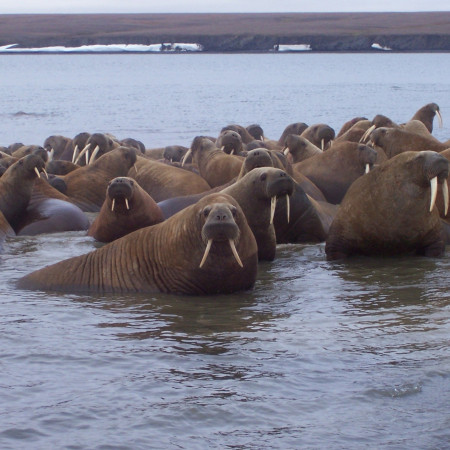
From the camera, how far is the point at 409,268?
7.34 m

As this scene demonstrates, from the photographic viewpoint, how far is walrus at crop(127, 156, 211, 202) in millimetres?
10938

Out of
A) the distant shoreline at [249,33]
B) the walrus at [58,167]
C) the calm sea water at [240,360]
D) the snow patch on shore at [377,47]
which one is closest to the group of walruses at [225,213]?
the calm sea water at [240,360]

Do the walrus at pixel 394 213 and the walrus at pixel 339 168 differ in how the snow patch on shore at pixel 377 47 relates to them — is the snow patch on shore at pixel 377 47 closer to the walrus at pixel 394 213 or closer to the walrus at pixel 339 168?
the walrus at pixel 339 168

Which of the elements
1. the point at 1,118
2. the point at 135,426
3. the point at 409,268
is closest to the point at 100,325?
the point at 135,426

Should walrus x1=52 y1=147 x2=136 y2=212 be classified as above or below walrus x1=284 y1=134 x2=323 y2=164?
below

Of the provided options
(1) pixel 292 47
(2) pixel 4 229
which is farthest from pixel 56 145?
(1) pixel 292 47

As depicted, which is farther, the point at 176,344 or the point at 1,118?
the point at 1,118

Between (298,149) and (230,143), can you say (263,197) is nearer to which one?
(230,143)

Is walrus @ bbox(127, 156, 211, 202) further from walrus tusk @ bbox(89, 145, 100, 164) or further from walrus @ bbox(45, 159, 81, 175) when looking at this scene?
walrus @ bbox(45, 159, 81, 175)

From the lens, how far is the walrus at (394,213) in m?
7.42

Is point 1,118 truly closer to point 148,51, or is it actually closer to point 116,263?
point 116,263

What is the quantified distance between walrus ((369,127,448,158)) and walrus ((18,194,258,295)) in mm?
3394

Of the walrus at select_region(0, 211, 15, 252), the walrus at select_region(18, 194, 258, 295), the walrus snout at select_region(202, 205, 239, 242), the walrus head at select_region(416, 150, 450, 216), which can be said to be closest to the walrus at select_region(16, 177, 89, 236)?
the walrus at select_region(0, 211, 15, 252)

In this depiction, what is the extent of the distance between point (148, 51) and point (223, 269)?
401 feet
